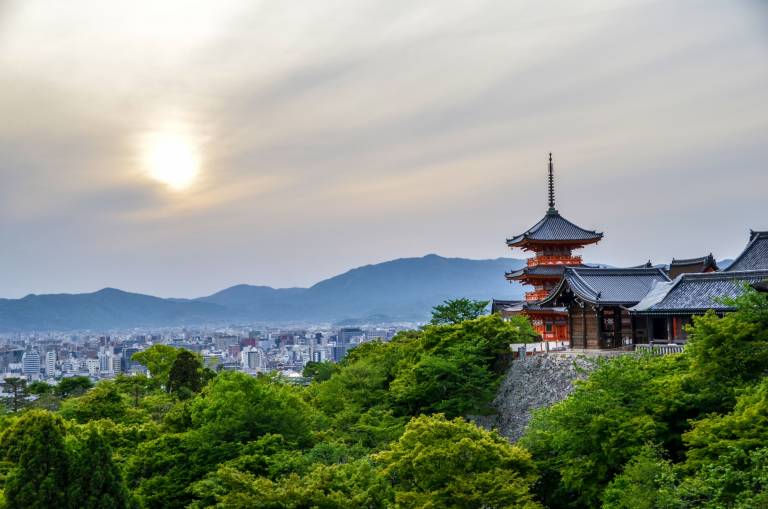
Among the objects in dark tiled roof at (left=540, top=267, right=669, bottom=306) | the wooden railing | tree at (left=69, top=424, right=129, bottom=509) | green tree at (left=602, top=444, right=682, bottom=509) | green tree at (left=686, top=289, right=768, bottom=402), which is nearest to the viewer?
green tree at (left=602, top=444, right=682, bottom=509)

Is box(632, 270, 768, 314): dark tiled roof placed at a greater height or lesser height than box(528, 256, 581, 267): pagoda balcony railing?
lesser

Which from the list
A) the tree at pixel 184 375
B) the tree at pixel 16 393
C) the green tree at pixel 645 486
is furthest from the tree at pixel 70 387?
the green tree at pixel 645 486

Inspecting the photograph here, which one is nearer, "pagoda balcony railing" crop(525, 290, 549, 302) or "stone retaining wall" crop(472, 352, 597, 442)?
"stone retaining wall" crop(472, 352, 597, 442)

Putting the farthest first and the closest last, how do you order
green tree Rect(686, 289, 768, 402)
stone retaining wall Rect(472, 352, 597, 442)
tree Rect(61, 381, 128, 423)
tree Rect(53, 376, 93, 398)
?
tree Rect(53, 376, 93, 398) → tree Rect(61, 381, 128, 423) → stone retaining wall Rect(472, 352, 597, 442) → green tree Rect(686, 289, 768, 402)

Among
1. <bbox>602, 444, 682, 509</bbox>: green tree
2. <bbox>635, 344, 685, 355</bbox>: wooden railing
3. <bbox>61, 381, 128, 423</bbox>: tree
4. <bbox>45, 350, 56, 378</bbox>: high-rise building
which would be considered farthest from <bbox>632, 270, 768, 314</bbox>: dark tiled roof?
<bbox>45, 350, 56, 378</bbox>: high-rise building

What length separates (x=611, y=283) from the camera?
25.9 meters

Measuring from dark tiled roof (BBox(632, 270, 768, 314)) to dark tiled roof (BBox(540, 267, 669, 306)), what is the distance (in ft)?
4.40

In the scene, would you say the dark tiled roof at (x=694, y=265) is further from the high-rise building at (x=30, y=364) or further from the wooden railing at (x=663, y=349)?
the high-rise building at (x=30, y=364)

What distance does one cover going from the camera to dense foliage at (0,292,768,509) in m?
12.6

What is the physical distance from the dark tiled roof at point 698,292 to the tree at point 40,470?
17.3m

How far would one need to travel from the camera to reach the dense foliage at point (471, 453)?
12.6 metres

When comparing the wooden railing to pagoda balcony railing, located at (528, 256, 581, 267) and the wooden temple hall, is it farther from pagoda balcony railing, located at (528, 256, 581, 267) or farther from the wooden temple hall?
pagoda balcony railing, located at (528, 256, 581, 267)

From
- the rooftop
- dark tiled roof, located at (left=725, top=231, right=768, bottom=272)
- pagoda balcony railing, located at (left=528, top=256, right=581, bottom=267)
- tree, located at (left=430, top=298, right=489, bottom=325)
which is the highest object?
the rooftop

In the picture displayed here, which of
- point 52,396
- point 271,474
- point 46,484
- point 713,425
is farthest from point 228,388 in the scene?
point 52,396
